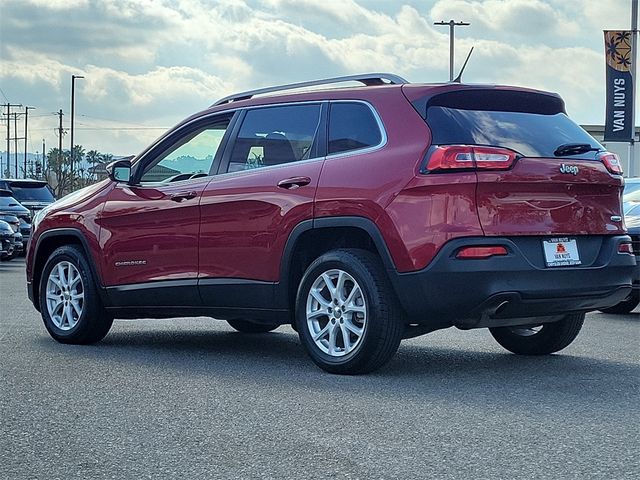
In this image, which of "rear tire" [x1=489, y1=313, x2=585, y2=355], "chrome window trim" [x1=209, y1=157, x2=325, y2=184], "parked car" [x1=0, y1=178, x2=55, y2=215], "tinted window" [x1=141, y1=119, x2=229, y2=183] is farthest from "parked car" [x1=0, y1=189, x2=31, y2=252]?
"rear tire" [x1=489, y1=313, x2=585, y2=355]

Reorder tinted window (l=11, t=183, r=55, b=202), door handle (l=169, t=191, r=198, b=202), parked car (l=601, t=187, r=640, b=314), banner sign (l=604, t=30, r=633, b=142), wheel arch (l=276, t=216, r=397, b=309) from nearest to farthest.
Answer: wheel arch (l=276, t=216, r=397, b=309) < door handle (l=169, t=191, r=198, b=202) < parked car (l=601, t=187, r=640, b=314) < tinted window (l=11, t=183, r=55, b=202) < banner sign (l=604, t=30, r=633, b=142)

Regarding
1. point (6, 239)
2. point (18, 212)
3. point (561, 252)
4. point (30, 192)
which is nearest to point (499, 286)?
point (561, 252)

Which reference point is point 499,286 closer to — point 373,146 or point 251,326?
point 373,146

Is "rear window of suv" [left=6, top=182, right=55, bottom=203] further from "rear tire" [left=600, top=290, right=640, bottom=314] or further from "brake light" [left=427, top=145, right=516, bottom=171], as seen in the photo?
"brake light" [left=427, top=145, right=516, bottom=171]

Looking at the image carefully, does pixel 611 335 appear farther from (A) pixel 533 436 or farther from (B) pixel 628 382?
(A) pixel 533 436

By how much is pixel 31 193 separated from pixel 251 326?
69.7 feet

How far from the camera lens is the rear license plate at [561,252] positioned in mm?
6840

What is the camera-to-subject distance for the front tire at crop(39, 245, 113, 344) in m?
8.77

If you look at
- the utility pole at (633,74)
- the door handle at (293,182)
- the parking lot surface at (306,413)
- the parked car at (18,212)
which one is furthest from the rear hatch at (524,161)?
the utility pole at (633,74)

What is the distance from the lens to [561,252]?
6906 millimetres

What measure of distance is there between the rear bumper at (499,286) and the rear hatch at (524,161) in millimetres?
151

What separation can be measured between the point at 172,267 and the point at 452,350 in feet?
6.96

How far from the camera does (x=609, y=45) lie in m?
34.4

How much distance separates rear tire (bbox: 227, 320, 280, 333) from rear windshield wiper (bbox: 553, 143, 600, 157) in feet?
11.1
